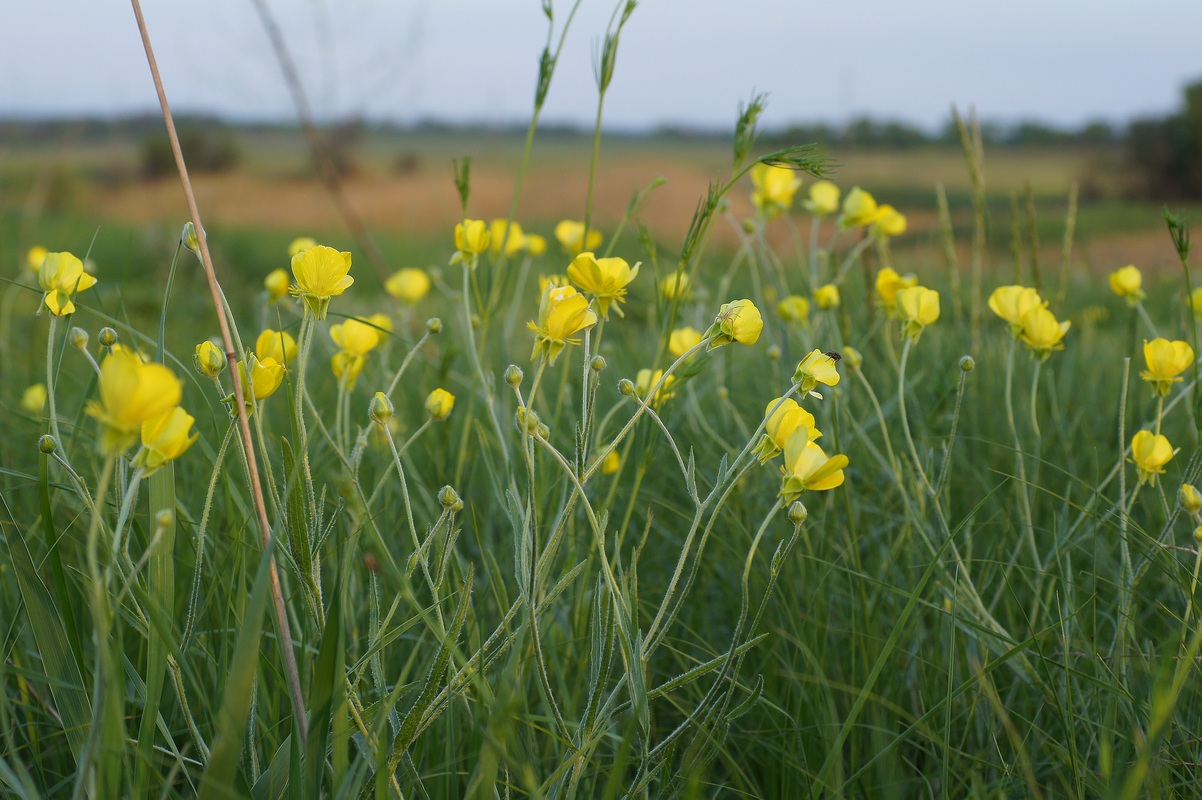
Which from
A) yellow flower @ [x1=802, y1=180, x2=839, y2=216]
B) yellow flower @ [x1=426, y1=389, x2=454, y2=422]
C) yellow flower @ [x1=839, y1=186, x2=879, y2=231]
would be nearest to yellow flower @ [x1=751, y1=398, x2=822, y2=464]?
yellow flower @ [x1=426, y1=389, x2=454, y2=422]

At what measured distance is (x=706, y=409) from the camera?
158cm

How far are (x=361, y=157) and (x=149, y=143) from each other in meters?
3.21

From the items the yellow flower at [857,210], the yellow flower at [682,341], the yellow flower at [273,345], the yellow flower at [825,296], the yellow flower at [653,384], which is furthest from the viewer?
the yellow flower at [857,210]

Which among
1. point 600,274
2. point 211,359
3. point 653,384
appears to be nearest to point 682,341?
point 653,384

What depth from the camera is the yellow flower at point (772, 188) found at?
4.53 feet

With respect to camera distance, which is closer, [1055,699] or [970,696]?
[1055,699]

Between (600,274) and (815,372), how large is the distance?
0.20 meters

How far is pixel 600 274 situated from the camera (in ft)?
2.47

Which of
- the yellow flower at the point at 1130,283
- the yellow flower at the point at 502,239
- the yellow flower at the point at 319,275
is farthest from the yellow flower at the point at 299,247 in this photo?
the yellow flower at the point at 1130,283

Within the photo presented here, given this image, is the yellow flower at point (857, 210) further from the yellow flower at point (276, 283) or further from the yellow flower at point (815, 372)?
the yellow flower at point (276, 283)

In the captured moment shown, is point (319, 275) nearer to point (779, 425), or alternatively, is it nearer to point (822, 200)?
point (779, 425)

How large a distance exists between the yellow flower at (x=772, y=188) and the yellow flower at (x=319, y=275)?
872mm

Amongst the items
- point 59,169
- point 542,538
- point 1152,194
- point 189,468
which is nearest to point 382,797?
point 542,538

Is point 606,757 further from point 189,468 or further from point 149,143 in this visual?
point 149,143
